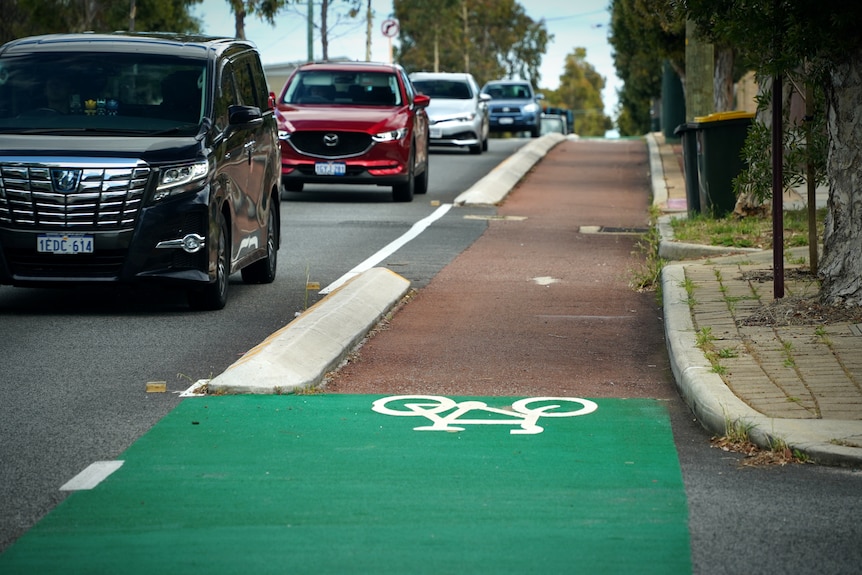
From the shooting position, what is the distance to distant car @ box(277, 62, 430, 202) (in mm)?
20781

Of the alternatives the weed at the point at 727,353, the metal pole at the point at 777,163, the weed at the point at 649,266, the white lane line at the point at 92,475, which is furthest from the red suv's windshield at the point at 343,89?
the white lane line at the point at 92,475

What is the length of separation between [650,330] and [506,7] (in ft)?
312

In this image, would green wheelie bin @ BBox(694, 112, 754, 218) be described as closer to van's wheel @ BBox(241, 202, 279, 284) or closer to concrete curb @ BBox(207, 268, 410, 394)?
van's wheel @ BBox(241, 202, 279, 284)

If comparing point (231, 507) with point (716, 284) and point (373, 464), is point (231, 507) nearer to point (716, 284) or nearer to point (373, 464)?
point (373, 464)

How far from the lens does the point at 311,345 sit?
8859 millimetres

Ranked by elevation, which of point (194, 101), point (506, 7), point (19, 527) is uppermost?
point (506, 7)

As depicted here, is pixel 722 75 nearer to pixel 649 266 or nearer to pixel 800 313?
pixel 649 266

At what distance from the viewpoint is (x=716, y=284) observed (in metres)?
11.3

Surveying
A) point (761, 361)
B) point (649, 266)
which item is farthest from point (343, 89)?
point (761, 361)

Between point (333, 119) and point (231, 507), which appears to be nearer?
point (231, 507)

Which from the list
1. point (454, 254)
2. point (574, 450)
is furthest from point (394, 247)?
point (574, 450)

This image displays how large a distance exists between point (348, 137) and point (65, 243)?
10.8 metres

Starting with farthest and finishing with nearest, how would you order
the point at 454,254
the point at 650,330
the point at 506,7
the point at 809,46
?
the point at 506,7, the point at 454,254, the point at 650,330, the point at 809,46

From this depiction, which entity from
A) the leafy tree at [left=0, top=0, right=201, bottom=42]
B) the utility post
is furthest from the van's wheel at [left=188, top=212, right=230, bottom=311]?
the leafy tree at [left=0, top=0, right=201, bottom=42]
